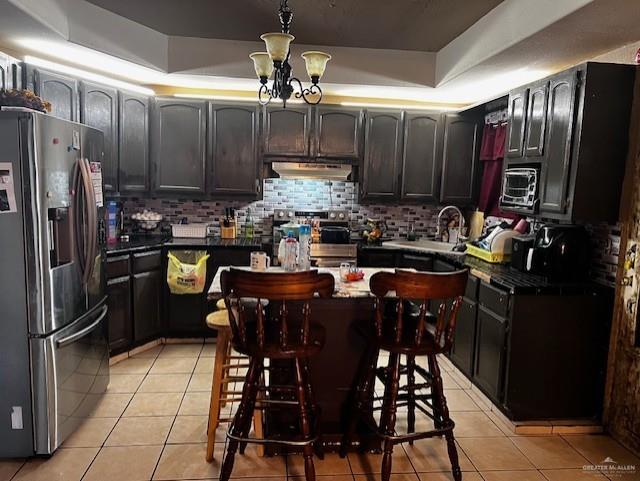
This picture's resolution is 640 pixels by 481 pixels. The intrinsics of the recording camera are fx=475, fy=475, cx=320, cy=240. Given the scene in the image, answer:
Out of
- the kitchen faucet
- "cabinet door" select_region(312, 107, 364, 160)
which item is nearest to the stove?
"cabinet door" select_region(312, 107, 364, 160)

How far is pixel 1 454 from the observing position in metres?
2.45

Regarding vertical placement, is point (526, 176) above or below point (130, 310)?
above

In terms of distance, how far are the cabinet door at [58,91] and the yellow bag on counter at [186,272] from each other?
1352 mm

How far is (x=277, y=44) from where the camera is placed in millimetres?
2234

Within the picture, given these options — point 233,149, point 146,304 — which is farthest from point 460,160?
point 146,304

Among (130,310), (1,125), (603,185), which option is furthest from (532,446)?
(1,125)

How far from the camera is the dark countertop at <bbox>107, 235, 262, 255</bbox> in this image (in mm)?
3812

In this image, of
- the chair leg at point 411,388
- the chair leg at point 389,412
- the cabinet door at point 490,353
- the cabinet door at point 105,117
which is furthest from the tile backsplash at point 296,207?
the chair leg at point 389,412

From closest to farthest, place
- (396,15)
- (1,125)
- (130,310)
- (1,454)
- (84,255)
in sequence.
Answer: (1,125) < (1,454) < (84,255) < (396,15) < (130,310)

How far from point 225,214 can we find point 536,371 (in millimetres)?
3165

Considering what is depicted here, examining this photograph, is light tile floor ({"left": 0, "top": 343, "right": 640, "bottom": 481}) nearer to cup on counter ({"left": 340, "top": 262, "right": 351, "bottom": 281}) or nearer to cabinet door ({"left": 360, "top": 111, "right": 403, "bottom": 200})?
cup on counter ({"left": 340, "top": 262, "right": 351, "bottom": 281})

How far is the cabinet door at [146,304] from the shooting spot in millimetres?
3900

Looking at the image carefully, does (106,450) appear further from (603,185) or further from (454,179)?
(454,179)

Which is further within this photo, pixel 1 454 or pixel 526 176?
pixel 526 176
